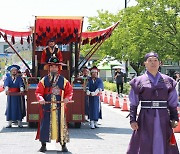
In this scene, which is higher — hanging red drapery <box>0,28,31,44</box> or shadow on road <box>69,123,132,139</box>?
hanging red drapery <box>0,28,31,44</box>

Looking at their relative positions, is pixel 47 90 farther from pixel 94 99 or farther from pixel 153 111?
pixel 94 99

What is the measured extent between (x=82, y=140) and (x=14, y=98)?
10.9 ft

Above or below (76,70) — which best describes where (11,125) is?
below

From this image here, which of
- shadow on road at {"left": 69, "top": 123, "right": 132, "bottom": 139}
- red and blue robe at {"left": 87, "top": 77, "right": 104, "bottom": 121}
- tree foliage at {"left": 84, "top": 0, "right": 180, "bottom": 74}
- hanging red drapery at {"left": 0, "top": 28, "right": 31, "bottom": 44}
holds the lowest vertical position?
shadow on road at {"left": 69, "top": 123, "right": 132, "bottom": 139}

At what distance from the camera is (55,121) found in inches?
383

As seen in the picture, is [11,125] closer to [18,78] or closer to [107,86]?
[18,78]

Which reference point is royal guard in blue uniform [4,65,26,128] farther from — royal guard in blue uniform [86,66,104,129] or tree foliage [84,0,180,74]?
tree foliage [84,0,180,74]

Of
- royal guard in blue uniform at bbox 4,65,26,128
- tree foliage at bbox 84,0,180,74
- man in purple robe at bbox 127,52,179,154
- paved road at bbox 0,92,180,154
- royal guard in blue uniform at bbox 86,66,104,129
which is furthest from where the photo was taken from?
tree foliage at bbox 84,0,180,74

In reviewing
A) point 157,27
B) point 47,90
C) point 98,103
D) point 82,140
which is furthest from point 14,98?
point 157,27

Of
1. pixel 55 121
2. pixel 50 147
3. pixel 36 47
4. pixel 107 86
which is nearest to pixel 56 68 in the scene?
pixel 55 121

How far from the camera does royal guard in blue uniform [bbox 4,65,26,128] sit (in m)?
13.8

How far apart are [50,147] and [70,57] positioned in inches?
207

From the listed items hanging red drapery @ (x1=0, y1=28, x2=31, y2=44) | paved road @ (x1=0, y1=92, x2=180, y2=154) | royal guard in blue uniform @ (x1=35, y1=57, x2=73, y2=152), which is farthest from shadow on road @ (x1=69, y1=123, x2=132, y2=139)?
hanging red drapery @ (x1=0, y1=28, x2=31, y2=44)

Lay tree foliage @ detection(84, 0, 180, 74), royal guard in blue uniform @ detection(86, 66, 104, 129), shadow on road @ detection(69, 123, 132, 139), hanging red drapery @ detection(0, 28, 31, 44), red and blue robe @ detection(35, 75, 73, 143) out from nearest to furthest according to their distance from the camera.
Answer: red and blue robe @ detection(35, 75, 73, 143) → shadow on road @ detection(69, 123, 132, 139) → royal guard in blue uniform @ detection(86, 66, 104, 129) → hanging red drapery @ detection(0, 28, 31, 44) → tree foliage @ detection(84, 0, 180, 74)
